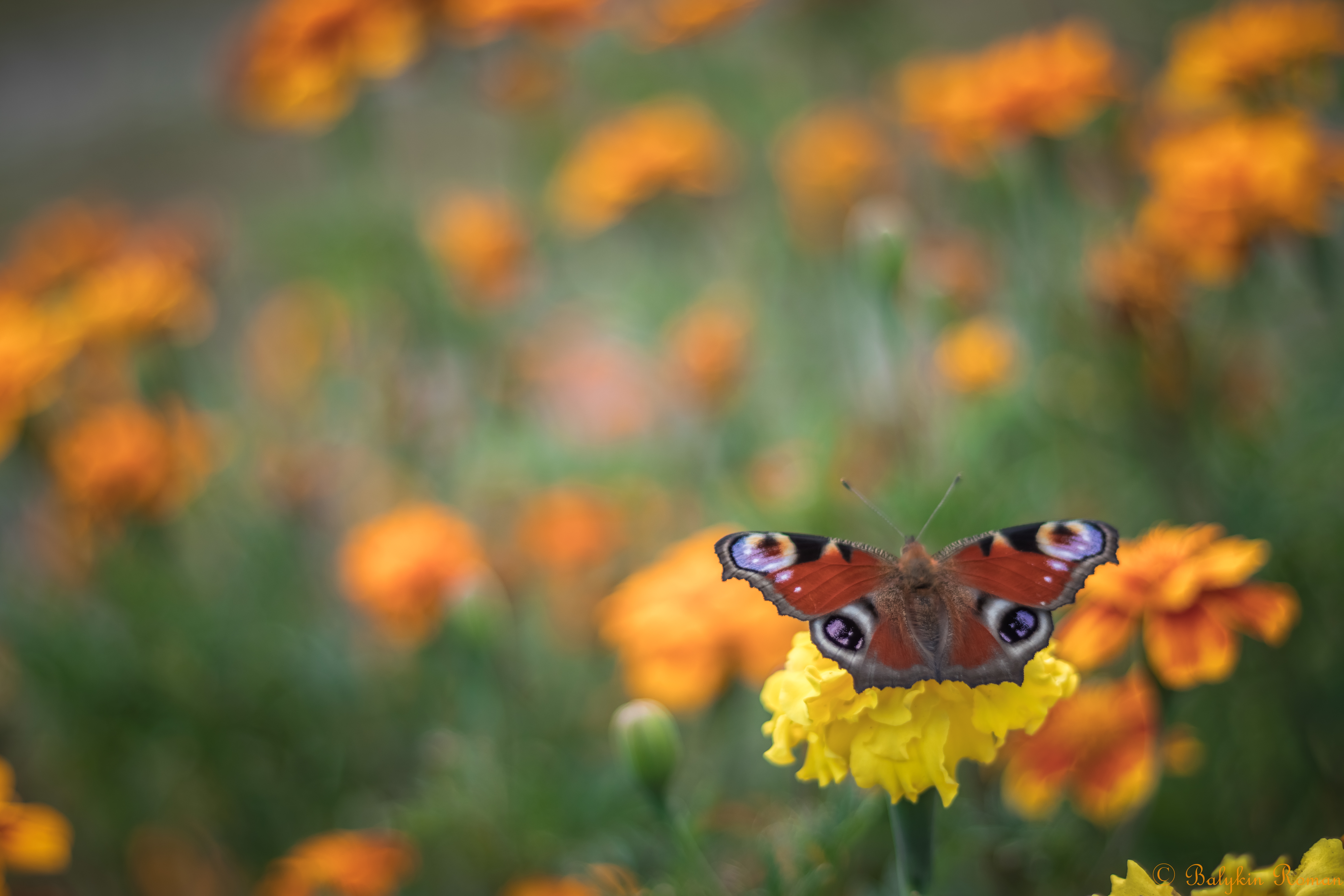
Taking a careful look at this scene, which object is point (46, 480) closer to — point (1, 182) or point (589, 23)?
point (589, 23)

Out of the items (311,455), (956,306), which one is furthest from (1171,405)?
(311,455)

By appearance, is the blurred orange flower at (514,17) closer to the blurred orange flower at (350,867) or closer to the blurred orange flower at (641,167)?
the blurred orange flower at (641,167)

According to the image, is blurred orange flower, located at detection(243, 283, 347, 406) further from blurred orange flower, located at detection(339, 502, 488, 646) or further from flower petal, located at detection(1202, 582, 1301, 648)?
flower petal, located at detection(1202, 582, 1301, 648)

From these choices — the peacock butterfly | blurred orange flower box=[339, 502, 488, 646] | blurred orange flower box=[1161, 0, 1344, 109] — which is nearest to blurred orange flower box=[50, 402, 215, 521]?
blurred orange flower box=[339, 502, 488, 646]

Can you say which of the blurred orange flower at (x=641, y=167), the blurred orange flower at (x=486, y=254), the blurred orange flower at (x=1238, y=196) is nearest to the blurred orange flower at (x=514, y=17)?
the blurred orange flower at (x=641, y=167)

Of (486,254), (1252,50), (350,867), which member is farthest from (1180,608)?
(486,254)

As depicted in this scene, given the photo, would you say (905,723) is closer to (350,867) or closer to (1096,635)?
(1096,635)

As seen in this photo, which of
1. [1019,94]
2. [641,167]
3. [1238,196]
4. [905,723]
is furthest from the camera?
[641,167]
